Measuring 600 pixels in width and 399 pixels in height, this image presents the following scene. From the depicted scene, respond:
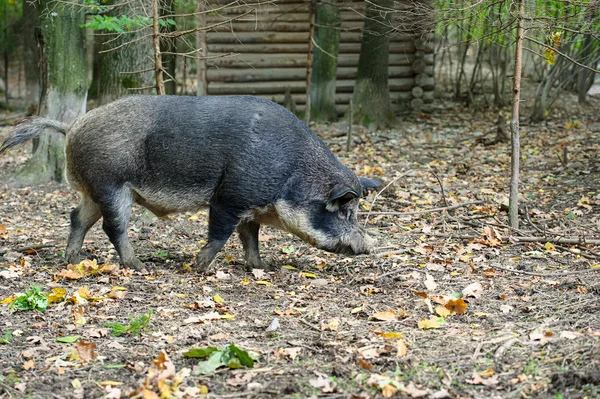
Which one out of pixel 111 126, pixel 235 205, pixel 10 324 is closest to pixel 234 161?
pixel 235 205

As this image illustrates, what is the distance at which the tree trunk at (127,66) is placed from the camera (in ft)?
33.7

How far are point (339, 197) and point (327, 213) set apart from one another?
0.83 ft

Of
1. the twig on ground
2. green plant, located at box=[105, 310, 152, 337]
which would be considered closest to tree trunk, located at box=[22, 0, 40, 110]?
green plant, located at box=[105, 310, 152, 337]

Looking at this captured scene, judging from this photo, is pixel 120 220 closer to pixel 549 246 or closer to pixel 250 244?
pixel 250 244

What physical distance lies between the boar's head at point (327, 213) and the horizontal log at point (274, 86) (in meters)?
12.1

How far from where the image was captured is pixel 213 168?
22.5 feet

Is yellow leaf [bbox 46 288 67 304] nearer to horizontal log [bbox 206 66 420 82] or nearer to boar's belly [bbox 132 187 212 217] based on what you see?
boar's belly [bbox 132 187 212 217]

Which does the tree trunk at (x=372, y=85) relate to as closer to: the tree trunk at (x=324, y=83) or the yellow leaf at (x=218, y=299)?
the tree trunk at (x=324, y=83)

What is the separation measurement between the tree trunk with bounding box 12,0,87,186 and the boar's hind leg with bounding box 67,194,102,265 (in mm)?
3618

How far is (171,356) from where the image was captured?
4656 mm

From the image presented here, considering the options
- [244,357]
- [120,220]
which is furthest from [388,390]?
[120,220]

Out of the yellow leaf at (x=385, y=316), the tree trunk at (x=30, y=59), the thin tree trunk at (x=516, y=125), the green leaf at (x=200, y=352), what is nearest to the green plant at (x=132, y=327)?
the green leaf at (x=200, y=352)

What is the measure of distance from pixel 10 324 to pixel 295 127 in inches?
126

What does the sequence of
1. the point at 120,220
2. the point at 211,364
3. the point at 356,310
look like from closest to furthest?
the point at 211,364
the point at 356,310
the point at 120,220
